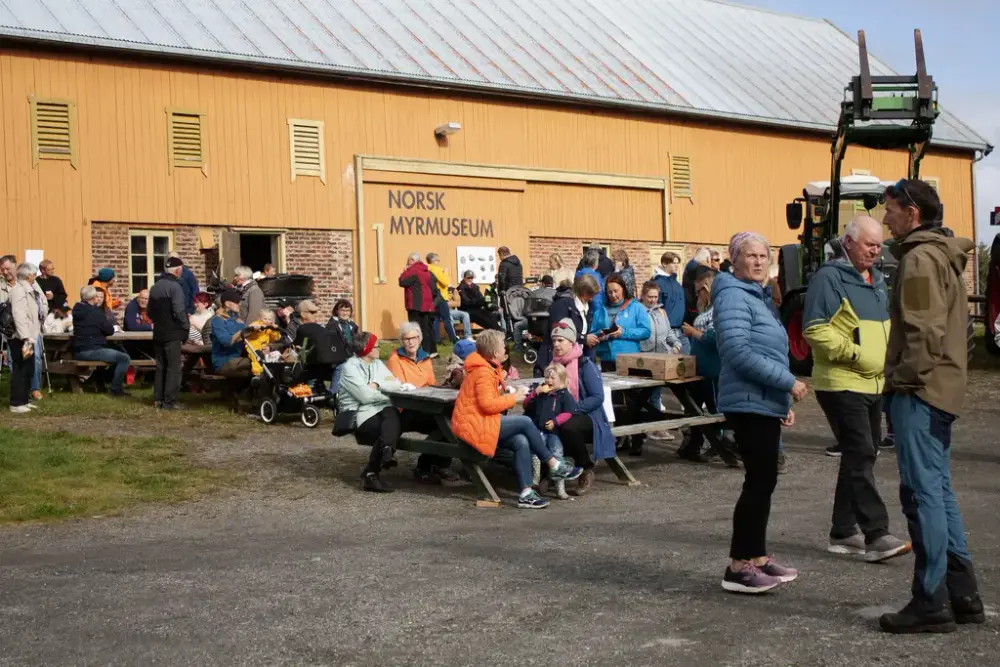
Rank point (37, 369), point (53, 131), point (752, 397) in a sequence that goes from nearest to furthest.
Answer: point (752, 397) → point (37, 369) → point (53, 131)

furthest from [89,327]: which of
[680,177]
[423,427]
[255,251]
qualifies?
[680,177]

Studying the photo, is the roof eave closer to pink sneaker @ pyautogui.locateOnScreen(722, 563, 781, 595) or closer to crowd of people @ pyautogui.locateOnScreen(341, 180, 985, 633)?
crowd of people @ pyautogui.locateOnScreen(341, 180, 985, 633)

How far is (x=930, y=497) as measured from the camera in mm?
5664

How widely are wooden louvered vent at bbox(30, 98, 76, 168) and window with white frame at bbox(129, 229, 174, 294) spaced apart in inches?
67.2

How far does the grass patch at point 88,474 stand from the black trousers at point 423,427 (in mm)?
1625

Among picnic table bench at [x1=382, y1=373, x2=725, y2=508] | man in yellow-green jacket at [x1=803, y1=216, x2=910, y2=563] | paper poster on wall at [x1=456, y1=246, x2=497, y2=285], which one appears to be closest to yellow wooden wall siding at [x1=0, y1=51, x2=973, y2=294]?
paper poster on wall at [x1=456, y1=246, x2=497, y2=285]

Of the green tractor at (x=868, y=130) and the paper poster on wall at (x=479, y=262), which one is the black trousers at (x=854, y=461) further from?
the paper poster on wall at (x=479, y=262)

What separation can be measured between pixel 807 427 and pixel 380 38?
15.7 meters

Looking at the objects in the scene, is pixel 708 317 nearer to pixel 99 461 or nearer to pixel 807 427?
pixel 807 427

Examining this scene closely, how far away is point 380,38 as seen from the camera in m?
26.9

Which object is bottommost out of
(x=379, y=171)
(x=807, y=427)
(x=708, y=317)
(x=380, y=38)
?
(x=807, y=427)

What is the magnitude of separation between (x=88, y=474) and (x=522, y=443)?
12.7 feet

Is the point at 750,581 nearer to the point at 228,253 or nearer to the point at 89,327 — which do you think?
the point at 89,327

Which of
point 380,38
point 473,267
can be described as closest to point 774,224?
point 473,267
